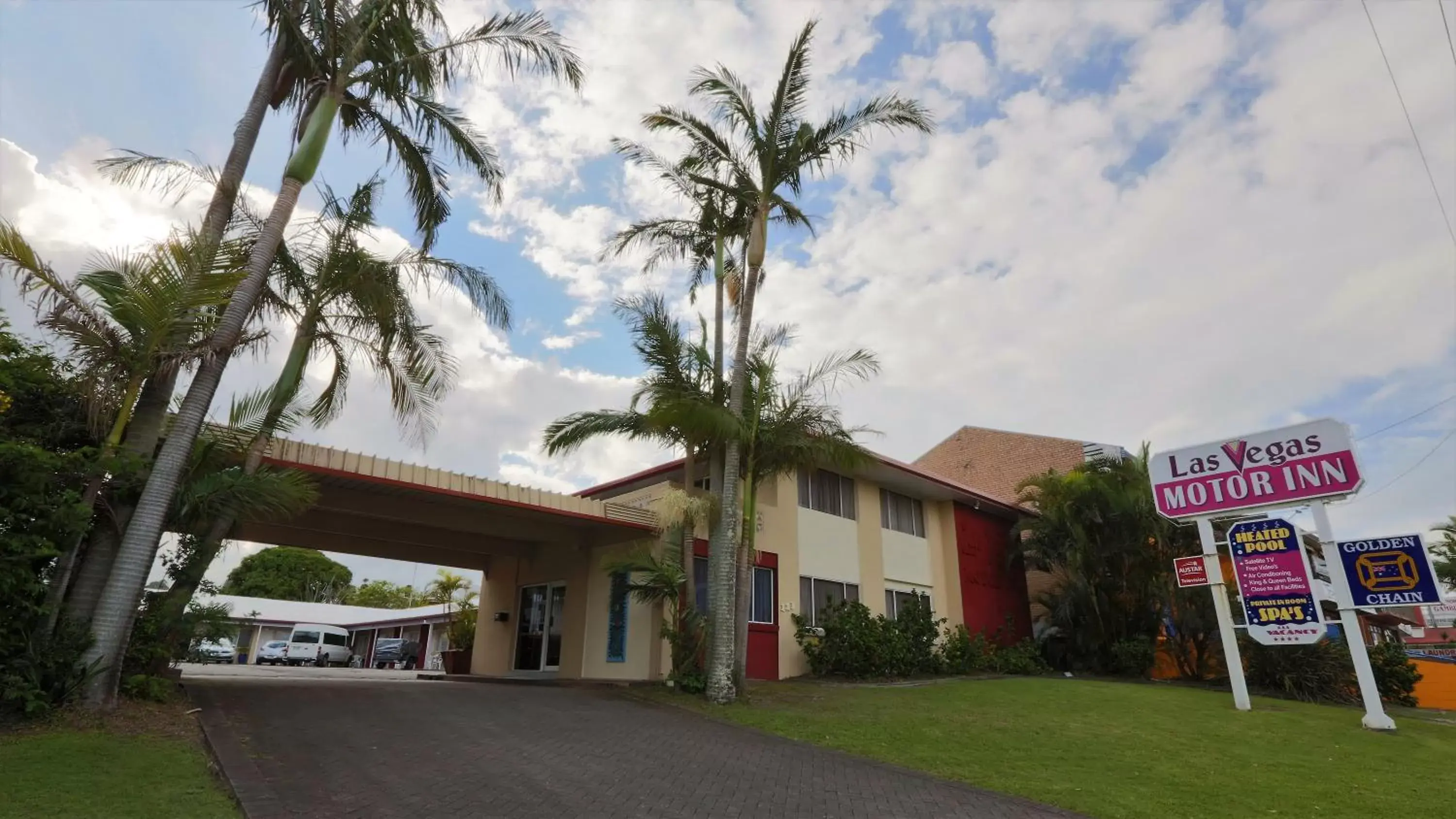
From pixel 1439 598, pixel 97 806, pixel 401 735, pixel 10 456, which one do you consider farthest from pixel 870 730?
pixel 10 456

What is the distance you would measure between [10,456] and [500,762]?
4849 millimetres

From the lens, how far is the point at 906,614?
1741 cm

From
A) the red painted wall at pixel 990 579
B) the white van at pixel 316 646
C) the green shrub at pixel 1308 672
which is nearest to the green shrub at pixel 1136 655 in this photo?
the green shrub at pixel 1308 672

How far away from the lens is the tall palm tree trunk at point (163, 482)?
736 centimetres

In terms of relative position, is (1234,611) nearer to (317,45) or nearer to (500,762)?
(500,762)

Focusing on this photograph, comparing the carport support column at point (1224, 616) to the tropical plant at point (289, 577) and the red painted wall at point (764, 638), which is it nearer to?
the red painted wall at point (764, 638)

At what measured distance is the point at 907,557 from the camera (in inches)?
773

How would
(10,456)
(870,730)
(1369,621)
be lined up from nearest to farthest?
1. (10,456)
2. (870,730)
3. (1369,621)

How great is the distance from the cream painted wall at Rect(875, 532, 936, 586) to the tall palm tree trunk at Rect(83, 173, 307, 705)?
14.3 meters

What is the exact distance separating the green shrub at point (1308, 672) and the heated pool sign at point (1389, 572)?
3.99m

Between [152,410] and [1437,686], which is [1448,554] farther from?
[152,410]

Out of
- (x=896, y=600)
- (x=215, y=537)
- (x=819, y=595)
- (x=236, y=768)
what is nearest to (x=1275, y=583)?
(x=819, y=595)

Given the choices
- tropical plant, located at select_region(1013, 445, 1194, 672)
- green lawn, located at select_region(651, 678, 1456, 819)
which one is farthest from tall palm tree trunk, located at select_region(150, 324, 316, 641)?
tropical plant, located at select_region(1013, 445, 1194, 672)

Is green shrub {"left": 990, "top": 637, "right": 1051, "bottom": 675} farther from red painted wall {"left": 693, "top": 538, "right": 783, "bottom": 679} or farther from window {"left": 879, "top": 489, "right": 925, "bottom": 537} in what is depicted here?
red painted wall {"left": 693, "top": 538, "right": 783, "bottom": 679}
